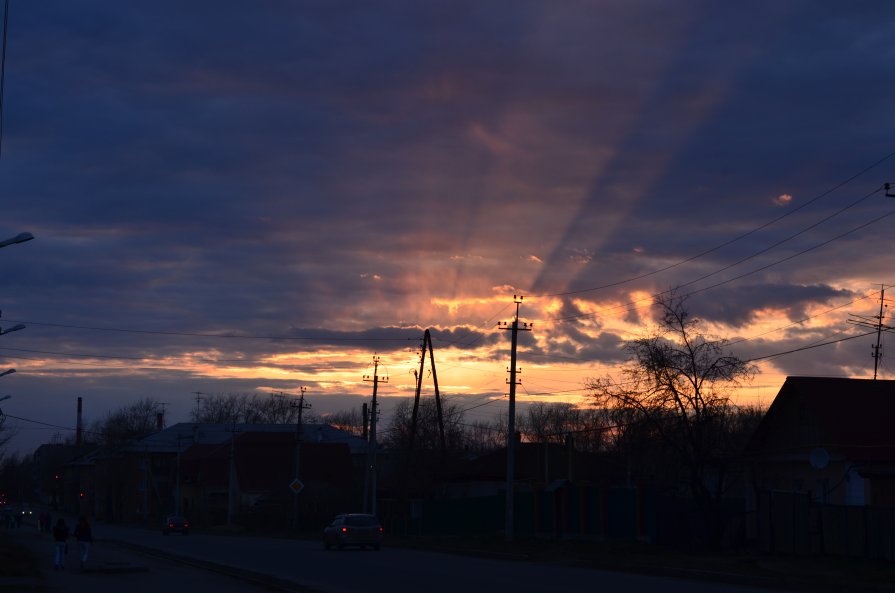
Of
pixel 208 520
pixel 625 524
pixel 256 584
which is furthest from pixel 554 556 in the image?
pixel 208 520

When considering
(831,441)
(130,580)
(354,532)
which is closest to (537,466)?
(354,532)

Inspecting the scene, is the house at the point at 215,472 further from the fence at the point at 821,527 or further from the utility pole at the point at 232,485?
the fence at the point at 821,527

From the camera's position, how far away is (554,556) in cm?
3603

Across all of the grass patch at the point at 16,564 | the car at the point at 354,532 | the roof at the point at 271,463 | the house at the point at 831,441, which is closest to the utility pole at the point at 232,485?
the roof at the point at 271,463

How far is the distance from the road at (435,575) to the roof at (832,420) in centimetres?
1117

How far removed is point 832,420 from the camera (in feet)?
119

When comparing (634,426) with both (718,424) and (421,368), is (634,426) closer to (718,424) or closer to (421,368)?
(718,424)

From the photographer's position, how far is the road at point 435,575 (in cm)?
2264

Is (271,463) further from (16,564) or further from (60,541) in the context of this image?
(16,564)

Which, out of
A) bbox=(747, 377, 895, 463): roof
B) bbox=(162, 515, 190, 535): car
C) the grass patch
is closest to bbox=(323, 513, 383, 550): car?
the grass patch

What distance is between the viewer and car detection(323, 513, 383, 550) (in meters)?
42.1

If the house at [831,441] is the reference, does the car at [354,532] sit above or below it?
below

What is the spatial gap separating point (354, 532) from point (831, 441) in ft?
61.1

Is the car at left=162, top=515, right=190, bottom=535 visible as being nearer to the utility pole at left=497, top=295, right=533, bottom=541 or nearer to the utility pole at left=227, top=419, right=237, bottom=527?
the utility pole at left=227, top=419, right=237, bottom=527
